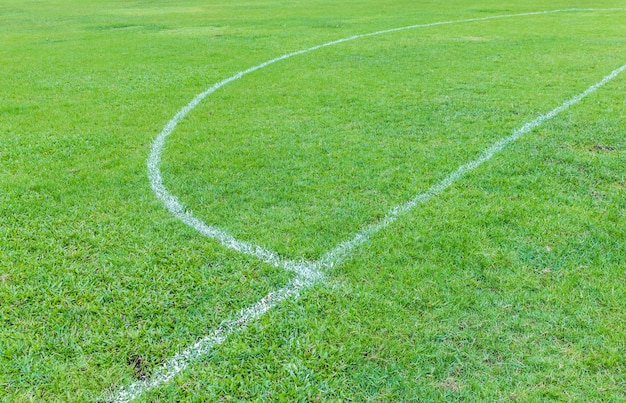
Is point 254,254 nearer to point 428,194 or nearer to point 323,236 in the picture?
point 323,236

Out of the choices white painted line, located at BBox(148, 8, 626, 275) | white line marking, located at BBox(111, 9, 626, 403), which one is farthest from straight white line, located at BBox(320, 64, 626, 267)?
white painted line, located at BBox(148, 8, 626, 275)

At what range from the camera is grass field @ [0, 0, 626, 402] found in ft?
8.35

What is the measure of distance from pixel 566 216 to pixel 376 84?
167 inches

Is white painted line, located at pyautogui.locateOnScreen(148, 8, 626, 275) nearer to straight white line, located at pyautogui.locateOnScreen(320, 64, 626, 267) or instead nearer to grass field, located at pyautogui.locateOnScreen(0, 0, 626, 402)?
grass field, located at pyautogui.locateOnScreen(0, 0, 626, 402)

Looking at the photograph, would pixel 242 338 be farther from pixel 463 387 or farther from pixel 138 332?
pixel 463 387

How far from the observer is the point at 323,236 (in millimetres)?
3633

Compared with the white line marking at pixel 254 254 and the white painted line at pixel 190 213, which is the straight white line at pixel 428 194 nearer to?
the white line marking at pixel 254 254

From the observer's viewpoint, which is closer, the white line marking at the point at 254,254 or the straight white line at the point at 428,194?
the white line marking at the point at 254,254

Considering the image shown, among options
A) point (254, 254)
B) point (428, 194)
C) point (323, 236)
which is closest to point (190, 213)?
point (254, 254)

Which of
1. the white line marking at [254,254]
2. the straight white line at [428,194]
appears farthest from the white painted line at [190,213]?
the straight white line at [428,194]

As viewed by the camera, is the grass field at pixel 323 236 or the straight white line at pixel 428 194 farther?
the straight white line at pixel 428 194

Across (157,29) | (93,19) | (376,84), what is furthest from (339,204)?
(93,19)

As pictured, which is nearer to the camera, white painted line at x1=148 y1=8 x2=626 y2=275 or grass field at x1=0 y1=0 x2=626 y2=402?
grass field at x1=0 y1=0 x2=626 y2=402

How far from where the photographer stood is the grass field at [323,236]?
2.54 m
